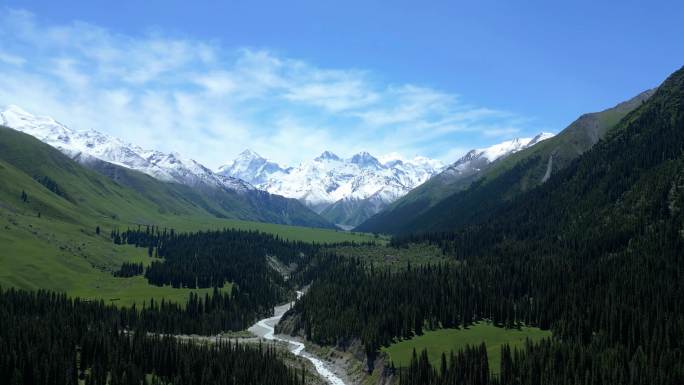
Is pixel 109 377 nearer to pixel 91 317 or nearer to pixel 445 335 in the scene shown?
pixel 91 317

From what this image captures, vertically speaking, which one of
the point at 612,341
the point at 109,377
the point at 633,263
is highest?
the point at 633,263

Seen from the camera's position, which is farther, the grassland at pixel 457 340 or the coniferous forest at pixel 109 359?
the grassland at pixel 457 340

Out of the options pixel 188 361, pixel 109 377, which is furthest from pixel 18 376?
pixel 188 361

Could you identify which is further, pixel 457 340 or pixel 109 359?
pixel 457 340

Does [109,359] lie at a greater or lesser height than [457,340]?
lesser

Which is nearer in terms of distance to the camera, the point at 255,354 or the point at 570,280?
the point at 255,354

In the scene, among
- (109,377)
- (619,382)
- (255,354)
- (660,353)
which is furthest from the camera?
(255,354)

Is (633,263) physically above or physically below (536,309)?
above

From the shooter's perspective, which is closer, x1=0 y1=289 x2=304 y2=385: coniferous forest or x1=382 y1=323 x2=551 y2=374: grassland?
x1=0 y1=289 x2=304 y2=385: coniferous forest
